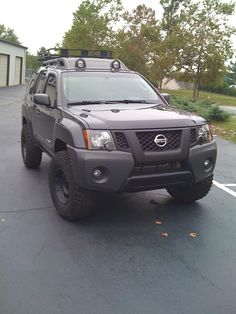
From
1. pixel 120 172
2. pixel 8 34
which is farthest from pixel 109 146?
pixel 8 34

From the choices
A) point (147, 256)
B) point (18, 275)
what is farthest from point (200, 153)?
point (18, 275)

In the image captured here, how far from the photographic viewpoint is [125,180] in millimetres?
4434

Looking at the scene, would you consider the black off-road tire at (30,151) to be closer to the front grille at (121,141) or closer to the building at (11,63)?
the front grille at (121,141)

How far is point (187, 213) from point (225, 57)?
23108 millimetres

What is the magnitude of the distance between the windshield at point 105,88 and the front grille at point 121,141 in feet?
4.17

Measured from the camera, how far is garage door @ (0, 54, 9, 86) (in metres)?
34.8

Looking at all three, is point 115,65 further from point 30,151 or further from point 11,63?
point 11,63

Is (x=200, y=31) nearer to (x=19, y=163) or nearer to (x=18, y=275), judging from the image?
(x=19, y=163)

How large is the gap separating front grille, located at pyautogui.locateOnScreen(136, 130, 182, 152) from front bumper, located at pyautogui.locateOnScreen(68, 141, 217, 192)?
0.16 m

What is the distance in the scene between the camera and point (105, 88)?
589 cm

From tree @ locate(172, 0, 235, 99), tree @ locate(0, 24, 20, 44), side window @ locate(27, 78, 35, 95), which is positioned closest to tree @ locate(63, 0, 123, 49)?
tree @ locate(172, 0, 235, 99)

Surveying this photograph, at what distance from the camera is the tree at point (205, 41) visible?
26.3 meters

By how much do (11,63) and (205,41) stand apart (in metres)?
18.1

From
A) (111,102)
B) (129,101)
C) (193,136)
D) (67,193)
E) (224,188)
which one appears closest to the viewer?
(193,136)
